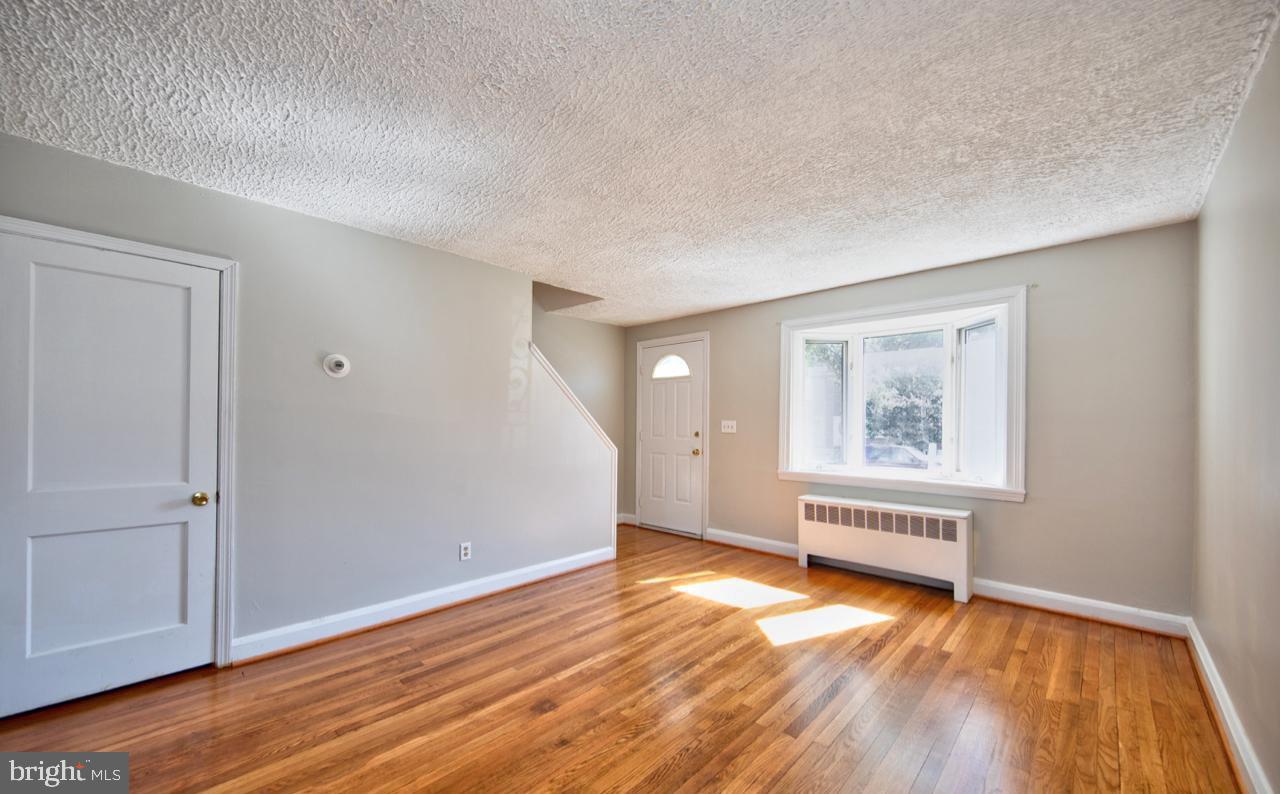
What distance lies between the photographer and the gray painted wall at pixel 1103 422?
297 centimetres

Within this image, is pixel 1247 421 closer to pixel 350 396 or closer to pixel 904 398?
pixel 904 398

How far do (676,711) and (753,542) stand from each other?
287 centimetres

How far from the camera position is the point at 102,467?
231cm

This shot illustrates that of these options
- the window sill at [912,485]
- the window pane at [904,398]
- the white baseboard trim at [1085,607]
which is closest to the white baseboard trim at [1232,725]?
the white baseboard trim at [1085,607]

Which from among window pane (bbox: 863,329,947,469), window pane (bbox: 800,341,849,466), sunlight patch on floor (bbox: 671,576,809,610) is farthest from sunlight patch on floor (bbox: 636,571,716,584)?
window pane (bbox: 863,329,947,469)

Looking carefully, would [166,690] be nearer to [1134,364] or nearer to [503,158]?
[503,158]

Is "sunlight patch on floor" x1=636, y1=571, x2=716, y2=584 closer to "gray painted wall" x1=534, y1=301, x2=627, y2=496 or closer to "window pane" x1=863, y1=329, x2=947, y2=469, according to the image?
"window pane" x1=863, y1=329, x2=947, y2=469

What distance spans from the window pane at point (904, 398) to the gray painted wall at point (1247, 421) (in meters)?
1.59

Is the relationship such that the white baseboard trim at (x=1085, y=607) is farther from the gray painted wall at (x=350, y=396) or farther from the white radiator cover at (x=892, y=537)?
the gray painted wall at (x=350, y=396)

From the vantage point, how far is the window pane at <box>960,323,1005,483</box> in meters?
3.71

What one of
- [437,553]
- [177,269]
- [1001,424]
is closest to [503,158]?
[177,269]

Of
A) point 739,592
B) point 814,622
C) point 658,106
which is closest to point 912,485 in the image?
point 814,622

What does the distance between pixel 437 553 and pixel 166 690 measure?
4.48ft

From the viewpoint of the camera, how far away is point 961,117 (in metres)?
1.92
